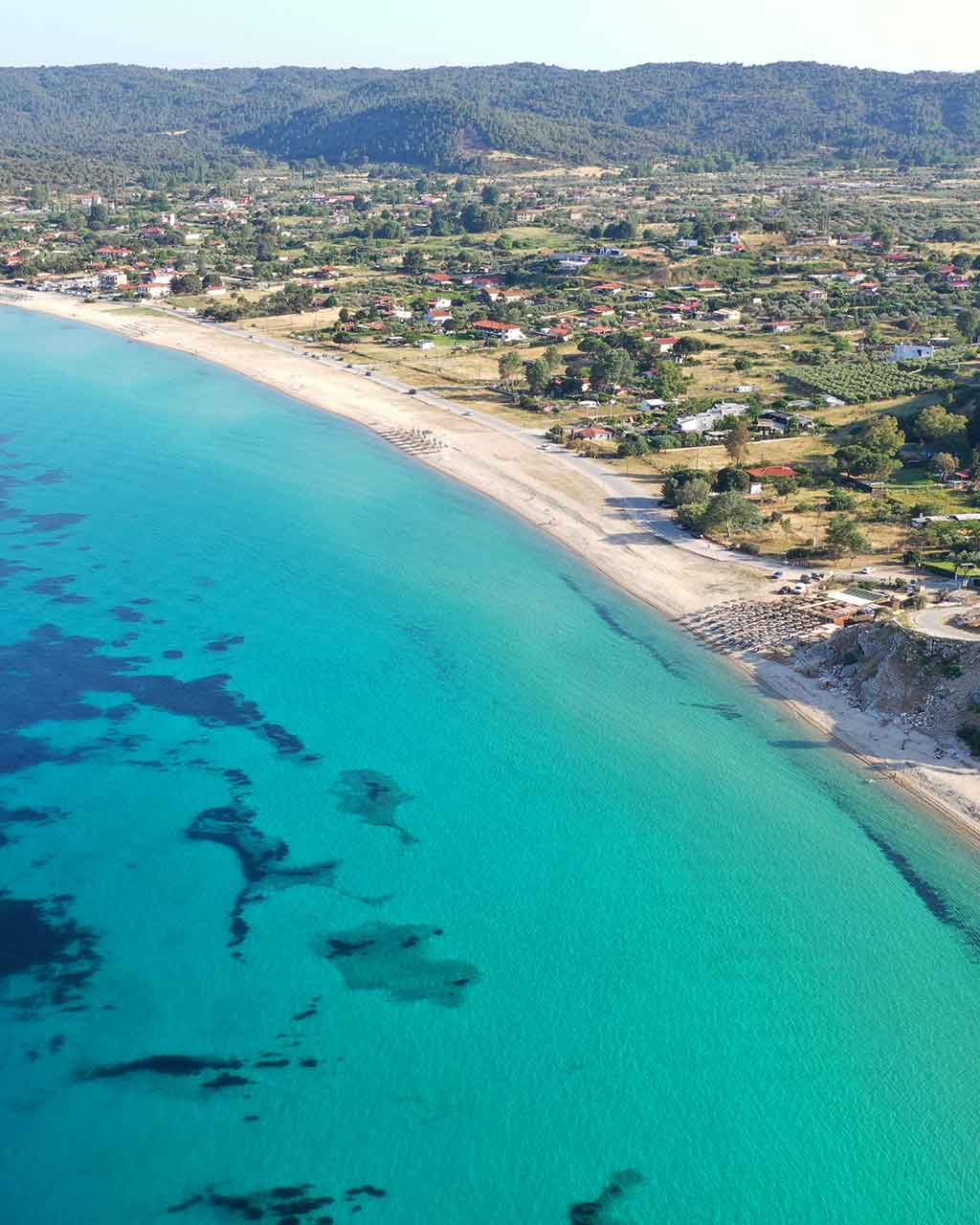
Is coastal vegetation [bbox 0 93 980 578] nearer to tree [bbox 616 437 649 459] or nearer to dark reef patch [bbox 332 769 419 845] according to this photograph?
tree [bbox 616 437 649 459]

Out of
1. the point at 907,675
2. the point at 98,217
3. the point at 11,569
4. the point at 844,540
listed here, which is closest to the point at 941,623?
the point at 907,675

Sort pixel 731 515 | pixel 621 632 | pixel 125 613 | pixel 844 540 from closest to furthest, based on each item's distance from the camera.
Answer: pixel 621 632, pixel 125 613, pixel 844 540, pixel 731 515

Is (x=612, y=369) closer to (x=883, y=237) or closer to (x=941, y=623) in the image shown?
(x=941, y=623)

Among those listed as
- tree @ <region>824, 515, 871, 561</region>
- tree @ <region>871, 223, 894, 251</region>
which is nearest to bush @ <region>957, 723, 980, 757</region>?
tree @ <region>824, 515, 871, 561</region>

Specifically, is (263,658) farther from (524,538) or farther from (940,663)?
(940,663)

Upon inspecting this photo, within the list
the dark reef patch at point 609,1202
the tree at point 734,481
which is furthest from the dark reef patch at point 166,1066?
the tree at point 734,481

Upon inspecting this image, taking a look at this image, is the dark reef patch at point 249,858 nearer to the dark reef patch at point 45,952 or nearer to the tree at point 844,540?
the dark reef patch at point 45,952
